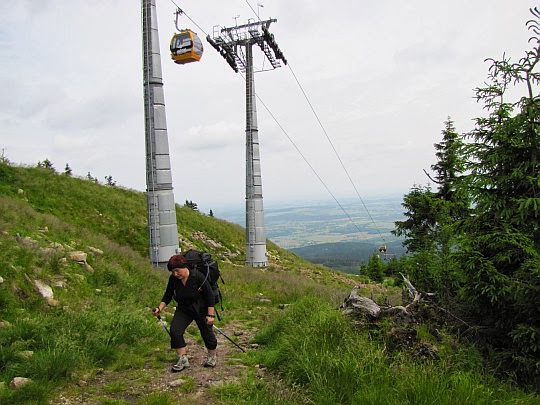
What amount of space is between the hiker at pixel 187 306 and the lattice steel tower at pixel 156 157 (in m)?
7.20

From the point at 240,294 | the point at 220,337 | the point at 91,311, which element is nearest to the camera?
the point at 91,311

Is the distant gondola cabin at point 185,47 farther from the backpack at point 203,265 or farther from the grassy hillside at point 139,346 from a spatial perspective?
the backpack at point 203,265

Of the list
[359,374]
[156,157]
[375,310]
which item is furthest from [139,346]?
A: [156,157]

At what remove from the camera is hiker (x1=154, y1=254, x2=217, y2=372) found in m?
6.02

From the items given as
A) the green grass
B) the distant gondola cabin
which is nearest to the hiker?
the green grass

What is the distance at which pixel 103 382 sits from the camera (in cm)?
548

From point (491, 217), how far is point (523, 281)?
1.27 m

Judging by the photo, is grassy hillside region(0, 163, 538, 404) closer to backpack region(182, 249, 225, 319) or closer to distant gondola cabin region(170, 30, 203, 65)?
backpack region(182, 249, 225, 319)

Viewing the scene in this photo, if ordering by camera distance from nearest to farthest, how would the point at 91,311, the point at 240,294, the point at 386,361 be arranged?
1. the point at 386,361
2. the point at 91,311
3. the point at 240,294

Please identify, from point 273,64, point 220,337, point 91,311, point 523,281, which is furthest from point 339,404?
point 273,64

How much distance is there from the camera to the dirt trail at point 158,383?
4.95 metres

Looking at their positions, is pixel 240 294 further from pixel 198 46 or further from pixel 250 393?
pixel 198 46

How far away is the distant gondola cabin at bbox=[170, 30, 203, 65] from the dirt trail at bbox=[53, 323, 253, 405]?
32.7ft

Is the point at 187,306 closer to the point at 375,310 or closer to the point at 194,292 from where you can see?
the point at 194,292
